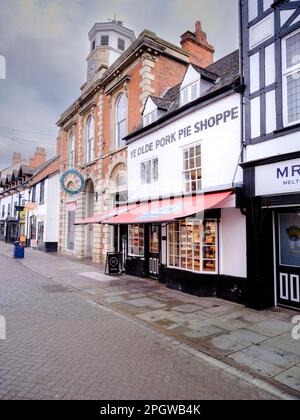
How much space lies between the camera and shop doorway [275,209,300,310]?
7.47 meters

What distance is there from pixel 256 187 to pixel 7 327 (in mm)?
7120

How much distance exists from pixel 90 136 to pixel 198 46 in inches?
368

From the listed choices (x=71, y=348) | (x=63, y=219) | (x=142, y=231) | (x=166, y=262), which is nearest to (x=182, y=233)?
(x=166, y=262)

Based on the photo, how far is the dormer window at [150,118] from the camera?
1271 centimetres

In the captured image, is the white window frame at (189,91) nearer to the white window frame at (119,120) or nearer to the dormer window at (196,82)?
the dormer window at (196,82)

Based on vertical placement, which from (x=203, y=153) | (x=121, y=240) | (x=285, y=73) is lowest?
(x=121, y=240)

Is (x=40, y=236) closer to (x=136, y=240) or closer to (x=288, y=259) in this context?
(x=136, y=240)

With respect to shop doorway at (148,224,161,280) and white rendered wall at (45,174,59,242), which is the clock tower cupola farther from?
shop doorway at (148,224,161,280)

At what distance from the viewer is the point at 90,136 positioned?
20516 millimetres

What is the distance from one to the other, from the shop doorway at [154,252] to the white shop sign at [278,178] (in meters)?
5.16

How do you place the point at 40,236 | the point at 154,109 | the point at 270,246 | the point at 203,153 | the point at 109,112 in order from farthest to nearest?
the point at 40,236 < the point at 109,112 < the point at 154,109 < the point at 203,153 < the point at 270,246

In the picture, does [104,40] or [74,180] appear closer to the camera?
[104,40]

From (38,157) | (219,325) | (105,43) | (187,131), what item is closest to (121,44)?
(105,43)

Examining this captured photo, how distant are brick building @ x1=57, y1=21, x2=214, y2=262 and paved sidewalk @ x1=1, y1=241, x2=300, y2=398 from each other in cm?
665
